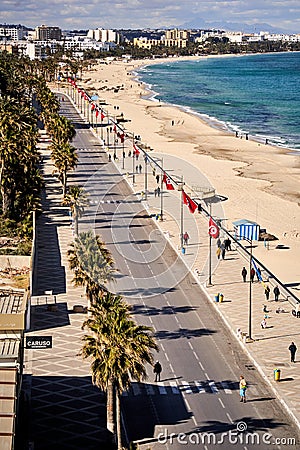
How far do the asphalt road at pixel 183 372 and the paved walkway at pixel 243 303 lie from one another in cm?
56

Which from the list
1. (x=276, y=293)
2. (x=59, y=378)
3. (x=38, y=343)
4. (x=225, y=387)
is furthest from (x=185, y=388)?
(x=276, y=293)

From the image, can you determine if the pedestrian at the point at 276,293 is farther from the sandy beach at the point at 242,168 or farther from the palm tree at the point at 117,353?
the palm tree at the point at 117,353

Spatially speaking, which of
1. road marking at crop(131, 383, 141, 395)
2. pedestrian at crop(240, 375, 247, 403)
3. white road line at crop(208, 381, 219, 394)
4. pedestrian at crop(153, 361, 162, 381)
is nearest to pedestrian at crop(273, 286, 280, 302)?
white road line at crop(208, 381, 219, 394)

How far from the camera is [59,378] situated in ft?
115

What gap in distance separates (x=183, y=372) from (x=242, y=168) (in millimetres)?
56174

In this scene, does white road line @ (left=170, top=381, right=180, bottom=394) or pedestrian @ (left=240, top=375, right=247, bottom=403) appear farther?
white road line @ (left=170, top=381, right=180, bottom=394)

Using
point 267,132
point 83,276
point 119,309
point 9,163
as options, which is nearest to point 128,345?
point 119,309

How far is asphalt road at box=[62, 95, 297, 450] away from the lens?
30.6m

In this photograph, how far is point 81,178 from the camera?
81750mm

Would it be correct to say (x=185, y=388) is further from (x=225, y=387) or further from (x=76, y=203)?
(x=76, y=203)

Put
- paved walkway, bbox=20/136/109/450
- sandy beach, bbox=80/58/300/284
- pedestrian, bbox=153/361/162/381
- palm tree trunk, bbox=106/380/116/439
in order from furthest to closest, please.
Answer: sandy beach, bbox=80/58/300/284 < pedestrian, bbox=153/361/162/381 < paved walkway, bbox=20/136/109/450 < palm tree trunk, bbox=106/380/116/439

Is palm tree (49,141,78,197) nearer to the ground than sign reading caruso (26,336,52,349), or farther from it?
farther from it

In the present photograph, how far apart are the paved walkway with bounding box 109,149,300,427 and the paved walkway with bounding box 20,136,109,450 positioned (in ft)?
24.8

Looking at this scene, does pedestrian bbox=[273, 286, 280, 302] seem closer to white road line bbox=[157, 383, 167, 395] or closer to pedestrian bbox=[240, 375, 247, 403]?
Result: white road line bbox=[157, 383, 167, 395]
